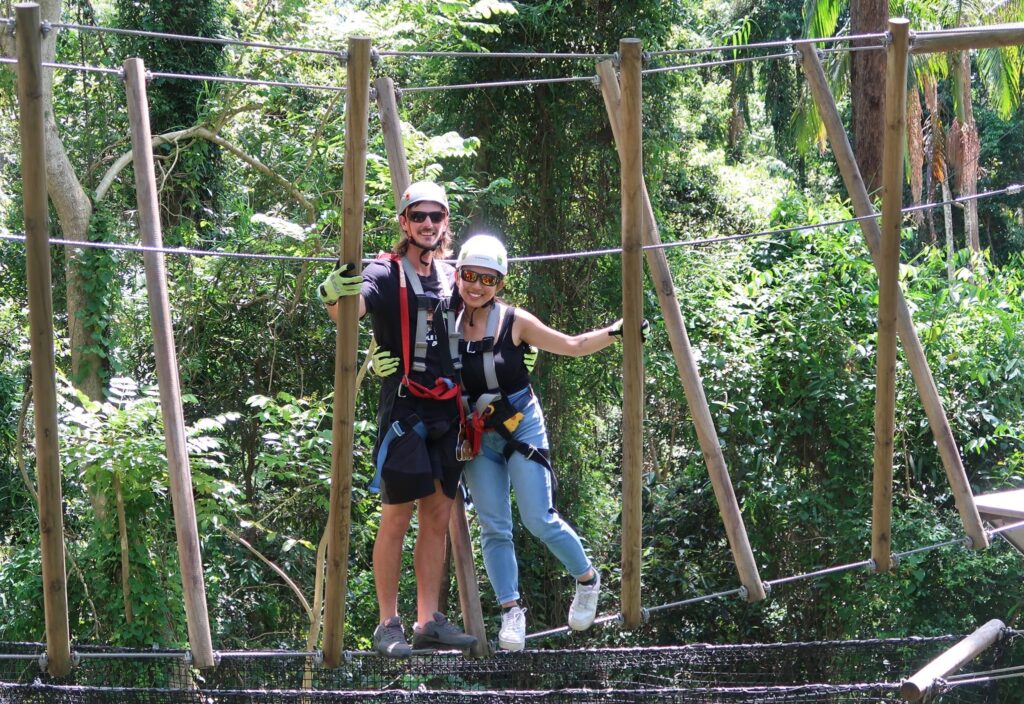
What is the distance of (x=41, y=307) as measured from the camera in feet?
9.33

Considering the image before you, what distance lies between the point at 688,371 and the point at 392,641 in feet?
3.76

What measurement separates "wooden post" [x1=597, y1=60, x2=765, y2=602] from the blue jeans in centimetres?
47

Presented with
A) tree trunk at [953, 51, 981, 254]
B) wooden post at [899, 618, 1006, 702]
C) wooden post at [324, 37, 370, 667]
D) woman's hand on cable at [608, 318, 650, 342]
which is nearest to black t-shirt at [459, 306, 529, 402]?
woman's hand on cable at [608, 318, 650, 342]

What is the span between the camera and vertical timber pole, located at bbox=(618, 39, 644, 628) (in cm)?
310

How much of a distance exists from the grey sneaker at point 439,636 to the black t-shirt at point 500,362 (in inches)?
25.3

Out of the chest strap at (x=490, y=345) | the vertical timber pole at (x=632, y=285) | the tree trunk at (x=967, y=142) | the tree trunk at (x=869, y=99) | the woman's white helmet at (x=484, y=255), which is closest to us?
the vertical timber pole at (x=632, y=285)

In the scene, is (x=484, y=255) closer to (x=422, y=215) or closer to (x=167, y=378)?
(x=422, y=215)

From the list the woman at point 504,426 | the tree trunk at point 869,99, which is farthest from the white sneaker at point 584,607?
the tree trunk at point 869,99

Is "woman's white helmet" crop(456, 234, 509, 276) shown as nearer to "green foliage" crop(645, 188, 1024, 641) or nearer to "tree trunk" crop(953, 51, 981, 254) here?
"green foliage" crop(645, 188, 1024, 641)

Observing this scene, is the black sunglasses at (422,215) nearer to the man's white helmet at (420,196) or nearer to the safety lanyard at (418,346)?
the man's white helmet at (420,196)

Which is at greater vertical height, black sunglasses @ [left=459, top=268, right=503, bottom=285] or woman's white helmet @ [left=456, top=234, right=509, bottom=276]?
woman's white helmet @ [left=456, top=234, right=509, bottom=276]

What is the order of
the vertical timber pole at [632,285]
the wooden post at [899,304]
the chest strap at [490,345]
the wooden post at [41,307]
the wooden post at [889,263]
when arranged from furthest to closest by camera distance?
the wooden post at [899,304] < the wooden post at [889,263] < the chest strap at [490,345] < the vertical timber pole at [632,285] < the wooden post at [41,307]

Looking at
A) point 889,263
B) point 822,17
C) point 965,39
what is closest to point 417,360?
point 889,263

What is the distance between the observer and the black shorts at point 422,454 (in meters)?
3.23
